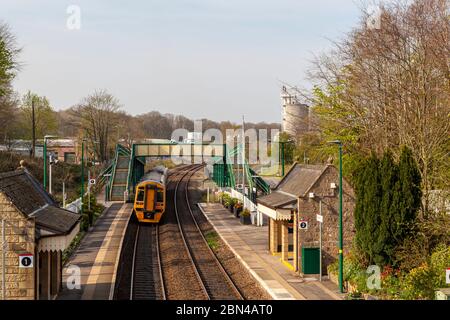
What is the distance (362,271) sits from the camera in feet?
65.8

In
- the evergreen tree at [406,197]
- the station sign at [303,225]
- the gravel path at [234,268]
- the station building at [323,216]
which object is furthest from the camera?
the station building at [323,216]

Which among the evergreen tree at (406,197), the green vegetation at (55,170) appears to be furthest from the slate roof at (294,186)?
the green vegetation at (55,170)

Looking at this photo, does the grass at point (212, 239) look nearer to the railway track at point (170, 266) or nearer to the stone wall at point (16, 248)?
the railway track at point (170, 266)

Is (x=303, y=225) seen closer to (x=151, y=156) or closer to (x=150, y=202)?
(x=150, y=202)

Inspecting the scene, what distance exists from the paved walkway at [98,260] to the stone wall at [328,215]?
7587 mm

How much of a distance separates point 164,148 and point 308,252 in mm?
37454

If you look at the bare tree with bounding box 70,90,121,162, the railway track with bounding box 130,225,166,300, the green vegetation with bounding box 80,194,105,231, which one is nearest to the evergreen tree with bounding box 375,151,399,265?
the railway track with bounding box 130,225,166,300

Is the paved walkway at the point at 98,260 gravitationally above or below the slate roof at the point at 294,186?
below

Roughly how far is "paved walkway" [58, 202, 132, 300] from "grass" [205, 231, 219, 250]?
191 inches

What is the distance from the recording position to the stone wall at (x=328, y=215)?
2300 cm

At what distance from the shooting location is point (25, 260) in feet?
47.9

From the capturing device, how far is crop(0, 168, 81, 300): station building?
1466 centimetres

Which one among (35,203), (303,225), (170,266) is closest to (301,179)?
(303,225)
